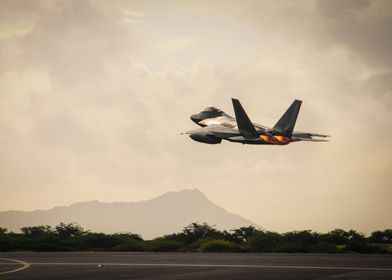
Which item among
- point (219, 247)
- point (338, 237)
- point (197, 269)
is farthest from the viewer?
point (338, 237)

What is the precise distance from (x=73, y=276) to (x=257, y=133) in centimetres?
2969

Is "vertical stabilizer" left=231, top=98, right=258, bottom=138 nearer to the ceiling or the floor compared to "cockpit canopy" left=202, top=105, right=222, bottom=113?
nearer to the floor

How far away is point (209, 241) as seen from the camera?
48.5 meters

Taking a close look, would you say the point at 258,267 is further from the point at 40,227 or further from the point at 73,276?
the point at 40,227

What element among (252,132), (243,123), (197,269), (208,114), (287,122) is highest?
(208,114)

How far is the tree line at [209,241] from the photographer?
45438mm

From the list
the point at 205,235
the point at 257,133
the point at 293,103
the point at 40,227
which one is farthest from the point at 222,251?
the point at 40,227

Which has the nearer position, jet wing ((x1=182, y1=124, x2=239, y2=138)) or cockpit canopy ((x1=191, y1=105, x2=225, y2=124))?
jet wing ((x1=182, y1=124, x2=239, y2=138))

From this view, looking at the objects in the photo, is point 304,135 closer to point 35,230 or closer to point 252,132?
point 252,132

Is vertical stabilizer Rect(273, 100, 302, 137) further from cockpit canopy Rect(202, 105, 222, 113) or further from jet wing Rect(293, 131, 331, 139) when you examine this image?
cockpit canopy Rect(202, 105, 222, 113)

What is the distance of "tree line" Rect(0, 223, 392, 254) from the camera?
45438 millimetres

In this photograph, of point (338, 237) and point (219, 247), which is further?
point (338, 237)

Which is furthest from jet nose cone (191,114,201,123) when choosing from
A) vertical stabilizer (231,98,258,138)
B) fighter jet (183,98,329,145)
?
vertical stabilizer (231,98,258,138)

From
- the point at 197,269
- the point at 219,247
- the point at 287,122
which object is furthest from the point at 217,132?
the point at 197,269
